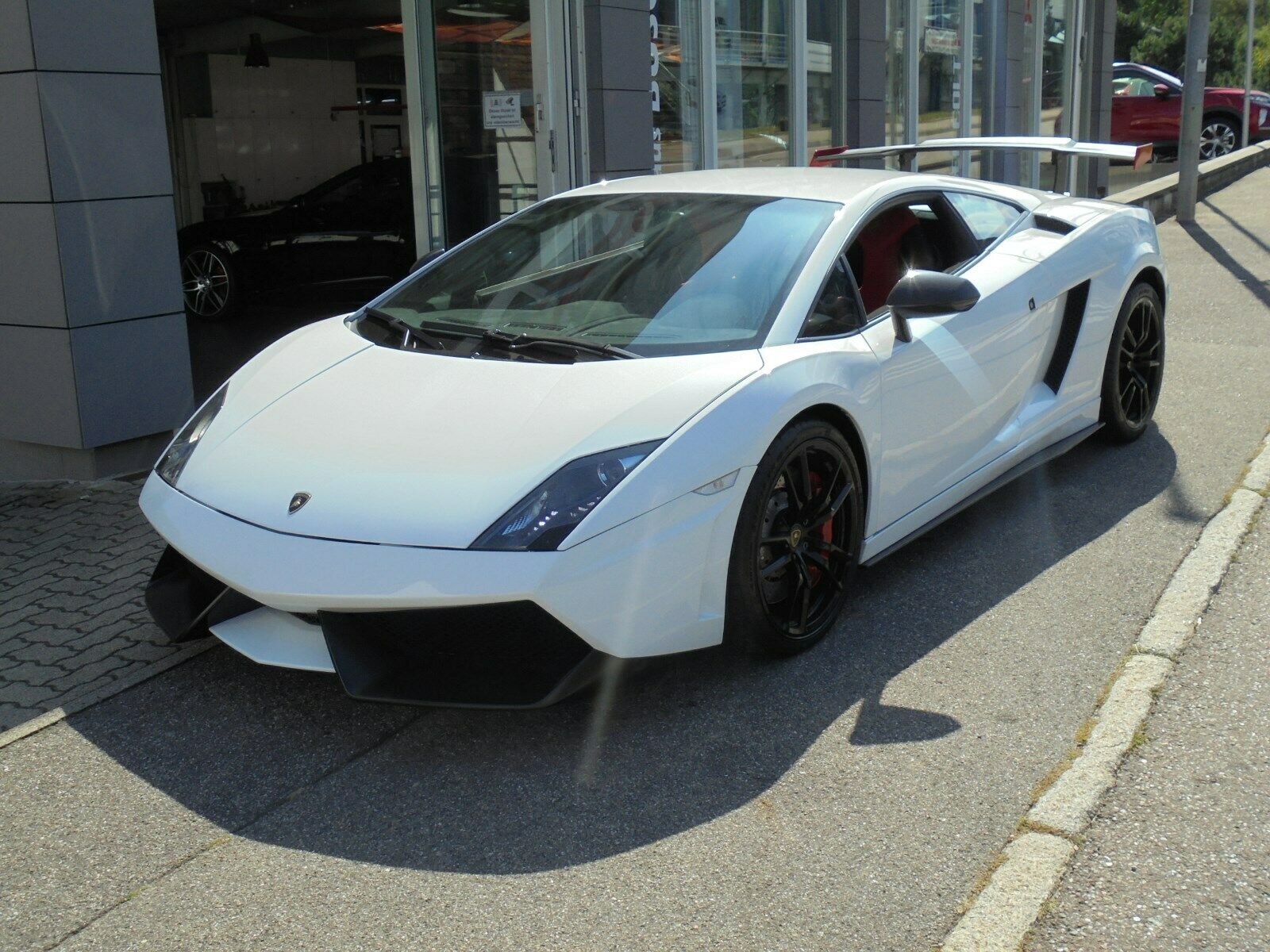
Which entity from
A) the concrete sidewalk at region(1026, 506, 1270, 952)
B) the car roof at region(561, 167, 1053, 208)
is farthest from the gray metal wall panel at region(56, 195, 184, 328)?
the concrete sidewalk at region(1026, 506, 1270, 952)

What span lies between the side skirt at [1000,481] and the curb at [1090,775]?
649 millimetres

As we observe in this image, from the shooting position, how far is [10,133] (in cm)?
587

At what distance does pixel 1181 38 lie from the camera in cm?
4550

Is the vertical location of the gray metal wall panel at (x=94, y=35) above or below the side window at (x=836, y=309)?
above

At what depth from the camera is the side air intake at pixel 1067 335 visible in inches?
209

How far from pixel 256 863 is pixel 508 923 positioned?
24.9 inches

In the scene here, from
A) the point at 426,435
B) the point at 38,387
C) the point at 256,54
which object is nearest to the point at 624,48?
the point at 38,387

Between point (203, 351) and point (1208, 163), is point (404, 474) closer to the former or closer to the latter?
point (203, 351)

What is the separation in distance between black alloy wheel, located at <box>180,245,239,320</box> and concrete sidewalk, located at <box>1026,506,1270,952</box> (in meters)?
9.06

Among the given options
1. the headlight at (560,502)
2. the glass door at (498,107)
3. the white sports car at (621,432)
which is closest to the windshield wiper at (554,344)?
the white sports car at (621,432)

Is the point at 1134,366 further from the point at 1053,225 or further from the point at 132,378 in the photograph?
the point at 132,378

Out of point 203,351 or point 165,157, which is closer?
point 165,157

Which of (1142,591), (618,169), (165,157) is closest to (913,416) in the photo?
(1142,591)

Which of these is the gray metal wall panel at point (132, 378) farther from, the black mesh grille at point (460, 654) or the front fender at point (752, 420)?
the front fender at point (752, 420)
